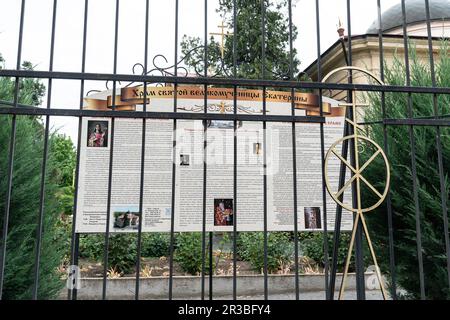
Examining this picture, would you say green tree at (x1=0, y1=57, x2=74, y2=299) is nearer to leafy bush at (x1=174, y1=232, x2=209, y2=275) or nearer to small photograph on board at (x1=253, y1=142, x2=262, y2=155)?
small photograph on board at (x1=253, y1=142, x2=262, y2=155)

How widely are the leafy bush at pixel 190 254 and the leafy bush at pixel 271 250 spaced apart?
1.27m

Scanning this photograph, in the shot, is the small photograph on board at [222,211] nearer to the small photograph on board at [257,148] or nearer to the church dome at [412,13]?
the small photograph on board at [257,148]

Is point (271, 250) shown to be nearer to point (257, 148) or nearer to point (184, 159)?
point (257, 148)

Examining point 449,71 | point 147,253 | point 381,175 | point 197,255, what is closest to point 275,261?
point 197,255

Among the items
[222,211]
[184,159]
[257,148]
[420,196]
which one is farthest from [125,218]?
[420,196]

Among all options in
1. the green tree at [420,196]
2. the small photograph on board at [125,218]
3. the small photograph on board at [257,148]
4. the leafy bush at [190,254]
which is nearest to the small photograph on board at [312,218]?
the small photograph on board at [257,148]

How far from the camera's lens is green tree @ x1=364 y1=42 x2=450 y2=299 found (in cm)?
362

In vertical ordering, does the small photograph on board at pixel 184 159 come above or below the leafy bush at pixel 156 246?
above

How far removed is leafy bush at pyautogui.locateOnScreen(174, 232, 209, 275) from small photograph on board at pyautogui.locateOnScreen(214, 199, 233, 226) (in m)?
5.15

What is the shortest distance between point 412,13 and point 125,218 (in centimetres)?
1711

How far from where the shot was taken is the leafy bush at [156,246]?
930 cm

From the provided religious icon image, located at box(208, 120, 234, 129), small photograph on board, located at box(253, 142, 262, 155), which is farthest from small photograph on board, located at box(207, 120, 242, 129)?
small photograph on board, located at box(253, 142, 262, 155)
